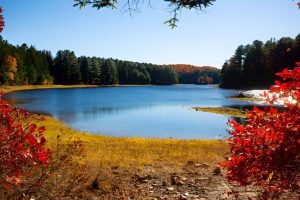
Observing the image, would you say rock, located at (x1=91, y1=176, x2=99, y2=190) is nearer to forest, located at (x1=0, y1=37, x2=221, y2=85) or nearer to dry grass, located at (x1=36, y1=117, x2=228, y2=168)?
dry grass, located at (x1=36, y1=117, x2=228, y2=168)

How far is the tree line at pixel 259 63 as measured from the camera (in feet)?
331

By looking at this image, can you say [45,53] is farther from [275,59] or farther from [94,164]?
[94,164]

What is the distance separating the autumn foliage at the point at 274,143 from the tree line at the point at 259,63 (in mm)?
90422

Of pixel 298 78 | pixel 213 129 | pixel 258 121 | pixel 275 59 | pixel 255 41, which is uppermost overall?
pixel 255 41

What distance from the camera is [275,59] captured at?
4144 inches

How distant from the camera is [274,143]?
5.24 meters

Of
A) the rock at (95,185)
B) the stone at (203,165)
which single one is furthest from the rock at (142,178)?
the stone at (203,165)

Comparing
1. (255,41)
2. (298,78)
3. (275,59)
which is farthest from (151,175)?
(255,41)

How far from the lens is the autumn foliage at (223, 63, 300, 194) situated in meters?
5.00

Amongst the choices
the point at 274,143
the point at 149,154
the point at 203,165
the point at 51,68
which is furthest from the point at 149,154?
the point at 51,68

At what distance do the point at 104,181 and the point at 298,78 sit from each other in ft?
26.8

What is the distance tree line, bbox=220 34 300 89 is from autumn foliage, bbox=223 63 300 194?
90422 mm

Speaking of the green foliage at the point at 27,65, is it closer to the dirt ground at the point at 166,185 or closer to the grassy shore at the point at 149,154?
the grassy shore at the point at 149,154

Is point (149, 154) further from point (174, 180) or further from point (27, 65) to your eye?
point (27, 65)
